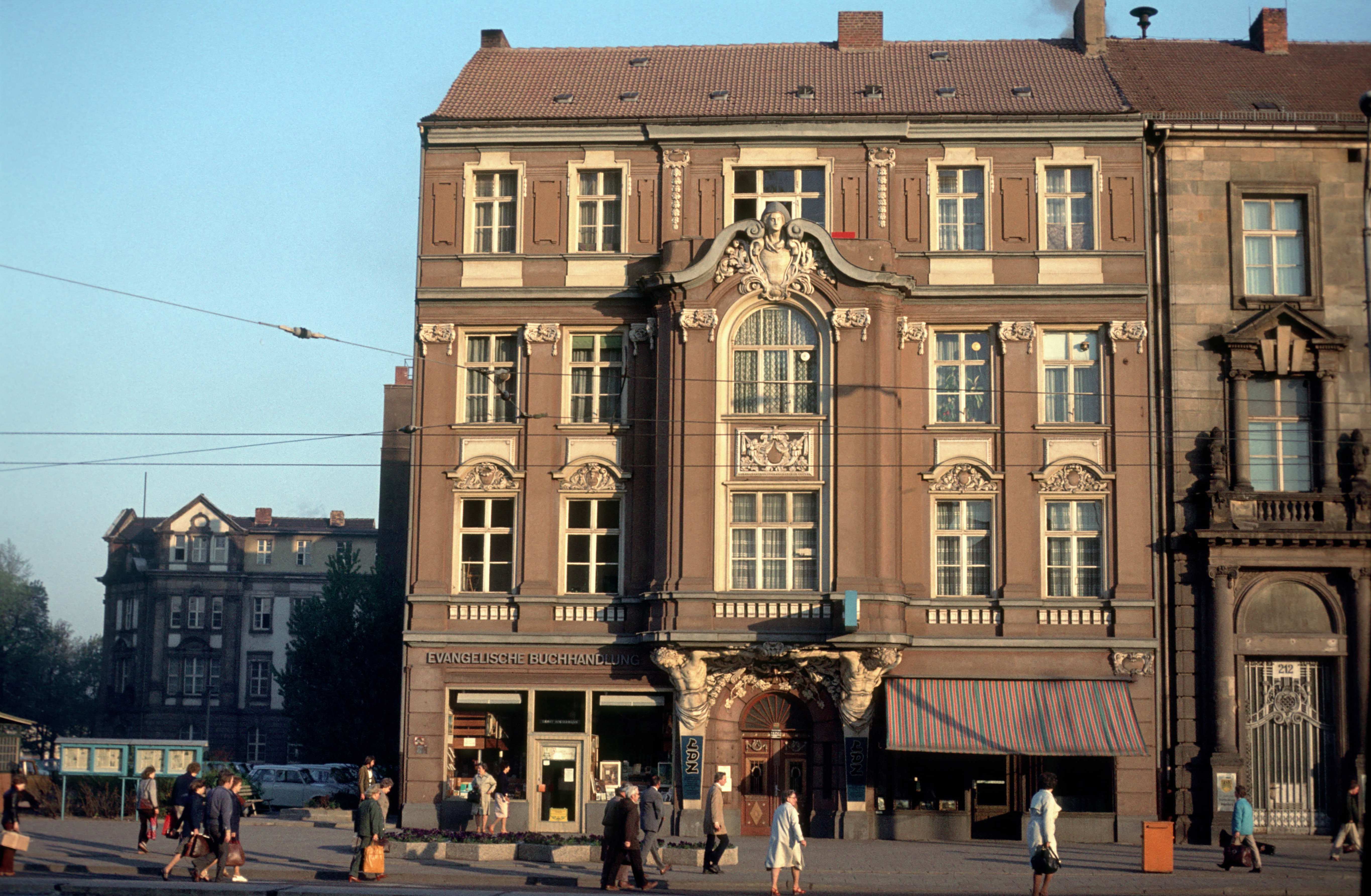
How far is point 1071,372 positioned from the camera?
3650cm

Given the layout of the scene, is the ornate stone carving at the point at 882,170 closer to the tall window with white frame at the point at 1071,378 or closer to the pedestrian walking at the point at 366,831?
the tall window with white frame at the point at 1071,378

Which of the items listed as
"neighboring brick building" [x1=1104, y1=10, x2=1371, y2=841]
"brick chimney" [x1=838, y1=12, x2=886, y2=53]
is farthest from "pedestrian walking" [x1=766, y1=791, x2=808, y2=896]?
"brick chimney" [x1=838, y1=12, x2=886, y2=53]

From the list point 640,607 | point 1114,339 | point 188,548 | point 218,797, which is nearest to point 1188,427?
point 1114,339

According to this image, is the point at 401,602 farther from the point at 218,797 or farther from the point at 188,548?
the point at 188,548

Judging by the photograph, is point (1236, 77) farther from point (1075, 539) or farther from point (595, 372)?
point (595, 372)

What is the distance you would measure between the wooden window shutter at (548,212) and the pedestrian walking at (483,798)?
12.2m

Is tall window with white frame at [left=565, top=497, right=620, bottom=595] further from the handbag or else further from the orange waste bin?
the orange waste bin

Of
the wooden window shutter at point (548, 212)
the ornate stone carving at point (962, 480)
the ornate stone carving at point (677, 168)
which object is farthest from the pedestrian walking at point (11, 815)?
the ornate stone carving at point (962, 480)

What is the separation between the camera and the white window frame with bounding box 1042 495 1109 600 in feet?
117

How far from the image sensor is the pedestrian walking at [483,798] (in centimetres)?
3450

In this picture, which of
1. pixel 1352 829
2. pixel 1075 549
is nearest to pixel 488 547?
pixel 1075 549

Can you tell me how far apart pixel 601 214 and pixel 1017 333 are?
10.1 meters

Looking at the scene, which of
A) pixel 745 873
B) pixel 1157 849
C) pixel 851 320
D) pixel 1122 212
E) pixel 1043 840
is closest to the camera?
pixel 1043 840

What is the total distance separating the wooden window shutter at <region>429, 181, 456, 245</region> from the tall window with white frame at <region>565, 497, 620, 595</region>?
22.7 ft
